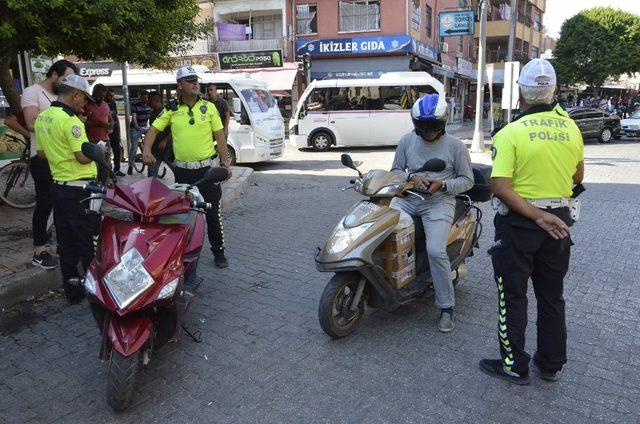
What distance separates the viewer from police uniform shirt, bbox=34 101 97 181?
13.4 feet

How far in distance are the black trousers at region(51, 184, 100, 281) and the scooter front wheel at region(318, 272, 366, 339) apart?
202 centimetres

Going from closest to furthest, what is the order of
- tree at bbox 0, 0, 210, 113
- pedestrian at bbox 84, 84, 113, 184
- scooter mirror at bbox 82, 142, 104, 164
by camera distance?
scooter mirror at bbox 82, 142, 104, 164 < tree at bbox 0, 0, 210, 113 < pedestrian at bbox 84, 84, 113, 184

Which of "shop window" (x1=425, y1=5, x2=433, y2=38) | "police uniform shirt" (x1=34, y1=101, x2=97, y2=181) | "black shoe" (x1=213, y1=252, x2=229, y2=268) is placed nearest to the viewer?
"police uniform shirt" (x1=34, y1=101, x2=97, y2=181)

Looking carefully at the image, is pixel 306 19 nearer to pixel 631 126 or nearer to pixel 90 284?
pixel 631 126

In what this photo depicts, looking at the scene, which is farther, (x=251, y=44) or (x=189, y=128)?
(x=251, y=44)

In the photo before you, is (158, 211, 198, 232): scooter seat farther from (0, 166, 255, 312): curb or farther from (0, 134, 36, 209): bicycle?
(0, 134, 36, 209): bicycle

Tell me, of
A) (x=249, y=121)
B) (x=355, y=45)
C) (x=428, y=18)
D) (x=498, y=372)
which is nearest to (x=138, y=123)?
(x=249, y=121)

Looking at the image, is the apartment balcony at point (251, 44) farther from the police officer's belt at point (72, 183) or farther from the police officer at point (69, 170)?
the police officer's belt at point (72, 183)

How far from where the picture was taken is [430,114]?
371 cm

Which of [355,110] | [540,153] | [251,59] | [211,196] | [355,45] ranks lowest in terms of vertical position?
[211,196]

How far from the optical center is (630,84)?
5469cm

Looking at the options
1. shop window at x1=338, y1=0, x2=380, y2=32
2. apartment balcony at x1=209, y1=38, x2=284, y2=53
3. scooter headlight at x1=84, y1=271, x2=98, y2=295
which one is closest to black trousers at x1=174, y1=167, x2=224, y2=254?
scooter headlight at x1=84, y1=271, x2=98, y2=295

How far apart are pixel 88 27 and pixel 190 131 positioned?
144 cm

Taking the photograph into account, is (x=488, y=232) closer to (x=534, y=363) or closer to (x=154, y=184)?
(x=534, y=363)
